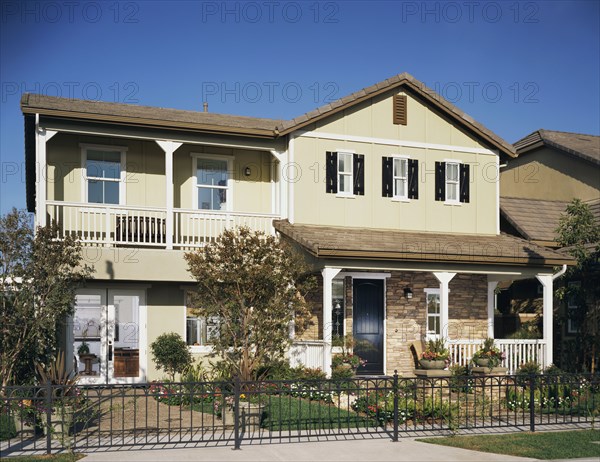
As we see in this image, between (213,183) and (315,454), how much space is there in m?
10.6

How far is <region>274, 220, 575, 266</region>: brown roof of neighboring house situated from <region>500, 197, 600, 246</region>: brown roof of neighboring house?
0.95 metres

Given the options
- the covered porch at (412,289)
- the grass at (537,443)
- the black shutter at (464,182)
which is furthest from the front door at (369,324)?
the grass at (537,443)

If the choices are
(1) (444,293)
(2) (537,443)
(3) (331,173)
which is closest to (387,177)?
(3) (331,173)

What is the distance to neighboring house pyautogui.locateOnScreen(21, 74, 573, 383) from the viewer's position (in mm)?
18719

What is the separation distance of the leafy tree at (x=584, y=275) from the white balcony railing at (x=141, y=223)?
24.7 feet

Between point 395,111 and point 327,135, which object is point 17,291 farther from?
point 395,111

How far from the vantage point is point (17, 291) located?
48.4ft

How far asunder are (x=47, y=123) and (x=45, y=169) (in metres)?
1.05

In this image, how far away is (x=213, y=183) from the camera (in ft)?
68.7

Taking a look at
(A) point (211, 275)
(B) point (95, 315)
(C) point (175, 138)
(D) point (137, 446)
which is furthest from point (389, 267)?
(D) point (137, 446)

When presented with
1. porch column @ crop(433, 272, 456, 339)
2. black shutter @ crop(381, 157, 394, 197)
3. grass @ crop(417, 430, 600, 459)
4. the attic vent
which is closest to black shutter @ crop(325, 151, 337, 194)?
black shutter @ crop(381, 157, 394, 197)

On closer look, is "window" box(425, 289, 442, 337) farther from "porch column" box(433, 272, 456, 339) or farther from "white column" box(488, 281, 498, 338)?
"porch column" box(433, 272, 456, 339)

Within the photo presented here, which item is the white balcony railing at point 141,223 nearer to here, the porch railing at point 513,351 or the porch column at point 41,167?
the porch column at point 41,167

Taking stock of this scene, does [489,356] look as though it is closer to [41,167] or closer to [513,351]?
[513,351]
